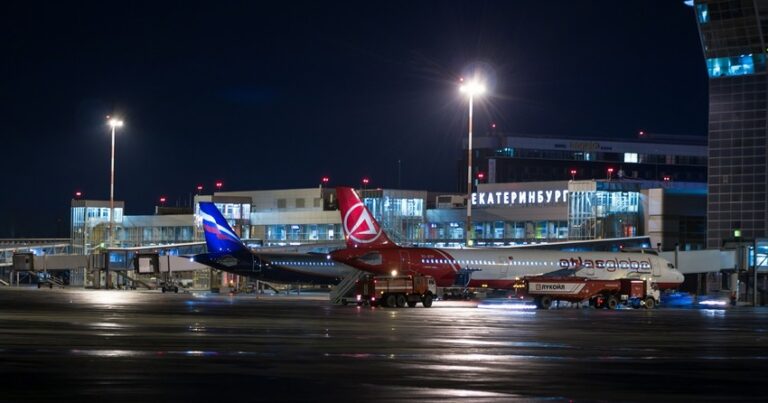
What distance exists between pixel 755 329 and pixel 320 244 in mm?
88504

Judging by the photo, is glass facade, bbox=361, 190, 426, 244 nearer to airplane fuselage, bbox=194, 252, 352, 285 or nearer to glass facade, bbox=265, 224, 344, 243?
glass facade, bbox=265, 224, 344, 243

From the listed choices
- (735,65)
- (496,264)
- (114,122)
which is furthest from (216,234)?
(735,65)

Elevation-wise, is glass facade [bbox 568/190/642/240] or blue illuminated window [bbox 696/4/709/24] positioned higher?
blue illuminated window [bbox 696/4/709/24]

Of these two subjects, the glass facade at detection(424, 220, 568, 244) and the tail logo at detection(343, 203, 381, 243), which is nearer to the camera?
the tail logo at detection(343, 203, 381, 243)

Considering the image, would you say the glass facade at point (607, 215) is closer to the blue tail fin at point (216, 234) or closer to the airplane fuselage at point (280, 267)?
the airplane fuselage at point (280, 267)

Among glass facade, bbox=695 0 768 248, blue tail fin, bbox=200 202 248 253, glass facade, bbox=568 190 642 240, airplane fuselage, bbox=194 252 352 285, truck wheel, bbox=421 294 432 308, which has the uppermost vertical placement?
glass facade, bbox=695 0 768 248

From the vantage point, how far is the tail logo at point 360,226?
83.6 metres

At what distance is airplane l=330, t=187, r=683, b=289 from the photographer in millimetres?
76250

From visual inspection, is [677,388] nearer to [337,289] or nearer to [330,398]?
[330,398]

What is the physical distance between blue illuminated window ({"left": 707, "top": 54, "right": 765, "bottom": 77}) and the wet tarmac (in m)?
66.1

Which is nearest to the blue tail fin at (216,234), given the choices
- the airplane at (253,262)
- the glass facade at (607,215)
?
the airplane at (253,262)

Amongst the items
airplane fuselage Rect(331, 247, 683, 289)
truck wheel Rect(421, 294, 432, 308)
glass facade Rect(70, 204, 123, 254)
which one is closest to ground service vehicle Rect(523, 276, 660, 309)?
truck wheel Rect(421, 294, 432, 308)

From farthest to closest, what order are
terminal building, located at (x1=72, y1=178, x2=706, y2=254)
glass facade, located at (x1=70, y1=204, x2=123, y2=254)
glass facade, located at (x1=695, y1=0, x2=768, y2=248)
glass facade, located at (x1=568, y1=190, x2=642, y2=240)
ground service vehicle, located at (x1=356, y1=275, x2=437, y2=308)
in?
glass facade, located at (x1=70, y1=204, x2=123, y2=254) → glass facade, located at (x1=568, y1=190, x2=642, y2=240) → terminal building, located at (x1=72, y1=178, x2=706, y2=254) → glass facade, located at (x1=695, y1=0, x2=768, y2=248) → ground service vehicle, located at (x1=356, y1=275, x2=437, y2=308)

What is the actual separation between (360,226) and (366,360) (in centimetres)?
5392
